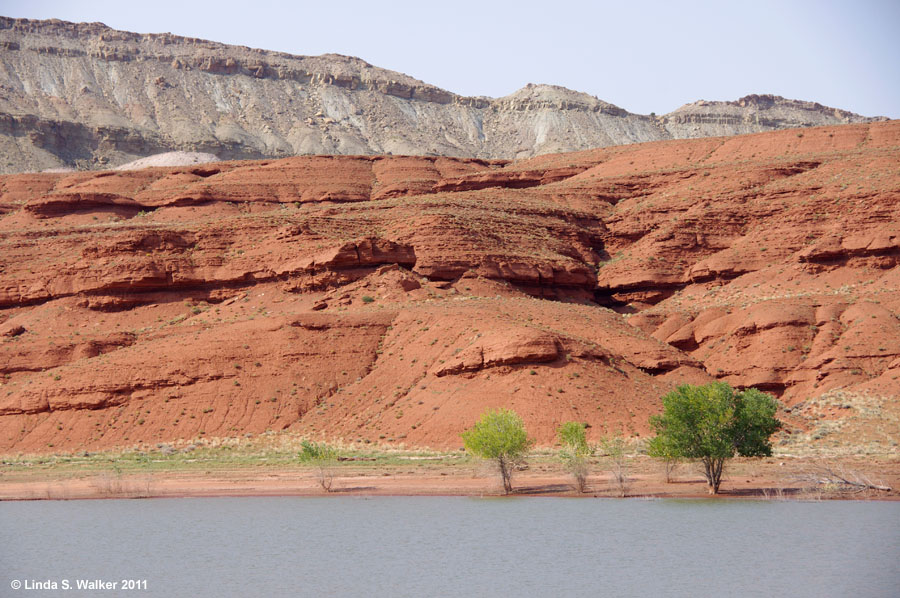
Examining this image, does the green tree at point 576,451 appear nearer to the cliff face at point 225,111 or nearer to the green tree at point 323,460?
the green tree at point 323,460

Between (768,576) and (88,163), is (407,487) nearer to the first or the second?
(768,576)

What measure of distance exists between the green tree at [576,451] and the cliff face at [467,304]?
3264 millimetres

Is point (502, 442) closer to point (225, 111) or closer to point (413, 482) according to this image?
point (413, 482)

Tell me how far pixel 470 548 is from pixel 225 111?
155 metres

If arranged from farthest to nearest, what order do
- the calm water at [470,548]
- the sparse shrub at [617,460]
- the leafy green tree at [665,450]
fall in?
the sparse shrub at [617,460]
the leafy green tree at [665,450]
the calm water at [470,548]

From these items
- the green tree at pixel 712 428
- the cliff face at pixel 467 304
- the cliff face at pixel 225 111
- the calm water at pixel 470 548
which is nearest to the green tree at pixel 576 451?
the calm water at pixel 470 548

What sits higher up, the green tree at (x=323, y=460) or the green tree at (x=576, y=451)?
the green tree at (x=576, y=451)

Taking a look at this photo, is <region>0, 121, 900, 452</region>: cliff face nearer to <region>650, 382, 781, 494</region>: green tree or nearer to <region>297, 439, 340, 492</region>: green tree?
<region>297, 439, 340, 492</region>: green tree

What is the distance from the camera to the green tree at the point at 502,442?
38.4 meters

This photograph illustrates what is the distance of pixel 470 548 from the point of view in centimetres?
2833

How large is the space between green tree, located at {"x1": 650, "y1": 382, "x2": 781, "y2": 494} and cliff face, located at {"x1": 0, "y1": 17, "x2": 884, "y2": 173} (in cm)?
12724

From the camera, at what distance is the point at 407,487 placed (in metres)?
40.8

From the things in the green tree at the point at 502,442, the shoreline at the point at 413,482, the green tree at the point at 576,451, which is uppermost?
the green tree at the point at 502,442

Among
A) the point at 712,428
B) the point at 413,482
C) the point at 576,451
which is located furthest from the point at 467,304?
the point at 712,428
